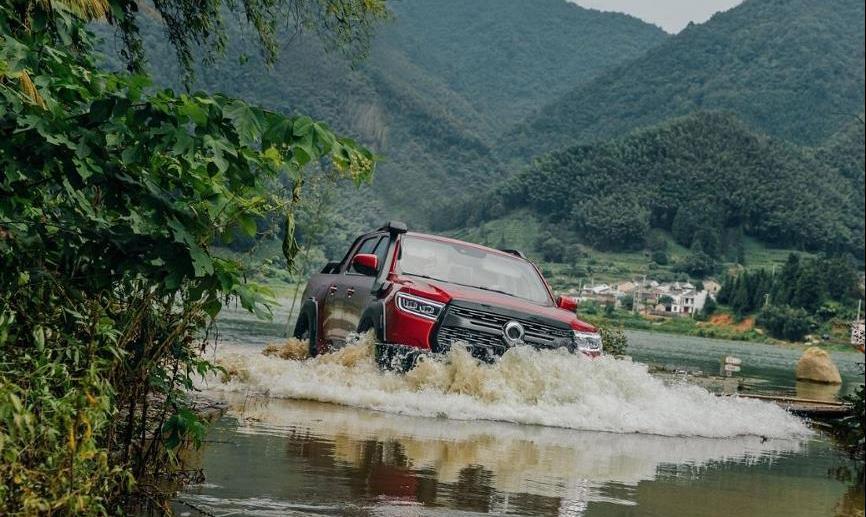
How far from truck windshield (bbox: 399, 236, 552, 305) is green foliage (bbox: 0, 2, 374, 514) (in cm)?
735

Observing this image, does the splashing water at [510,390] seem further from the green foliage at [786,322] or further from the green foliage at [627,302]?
the green foliage at [627,302]

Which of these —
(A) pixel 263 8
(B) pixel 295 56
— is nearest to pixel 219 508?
(A) pixel 263 8

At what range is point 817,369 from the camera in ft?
115

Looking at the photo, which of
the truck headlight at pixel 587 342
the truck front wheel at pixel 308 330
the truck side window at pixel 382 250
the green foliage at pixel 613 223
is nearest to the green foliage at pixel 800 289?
the green foliage at pixel 613 223

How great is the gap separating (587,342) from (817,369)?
2524 cm

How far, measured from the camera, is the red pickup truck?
37.5ft

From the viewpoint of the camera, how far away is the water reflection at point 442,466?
5.79m

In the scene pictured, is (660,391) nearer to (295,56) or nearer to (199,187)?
(199,187)

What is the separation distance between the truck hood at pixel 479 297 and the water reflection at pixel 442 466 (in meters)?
1.57

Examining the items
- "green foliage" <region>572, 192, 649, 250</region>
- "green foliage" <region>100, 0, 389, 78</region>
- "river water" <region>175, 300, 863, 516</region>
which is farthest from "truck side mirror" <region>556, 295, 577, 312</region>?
"green foliage" <region>572, 192, 649, 250</region>

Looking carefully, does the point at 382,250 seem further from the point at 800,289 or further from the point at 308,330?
the point at 800,289

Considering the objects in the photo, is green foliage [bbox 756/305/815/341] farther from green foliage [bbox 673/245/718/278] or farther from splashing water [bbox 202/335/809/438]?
splashing water [bbox 202/335/809/438]

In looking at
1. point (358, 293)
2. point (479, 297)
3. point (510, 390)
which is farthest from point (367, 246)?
point (510, 390)

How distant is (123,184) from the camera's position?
4.71 meters
